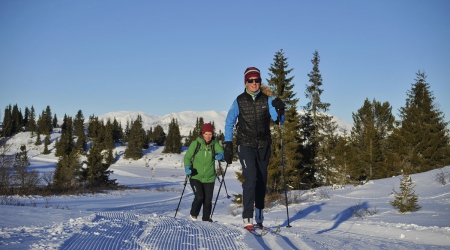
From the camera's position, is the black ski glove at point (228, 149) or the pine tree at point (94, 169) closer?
the black ski glove at point (228, 149)

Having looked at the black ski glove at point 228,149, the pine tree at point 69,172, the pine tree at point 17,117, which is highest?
the pine tree at point 17,117

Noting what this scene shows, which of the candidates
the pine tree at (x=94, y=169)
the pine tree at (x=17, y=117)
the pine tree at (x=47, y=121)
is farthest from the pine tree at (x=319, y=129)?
the pine tree at (x=17, y=117)

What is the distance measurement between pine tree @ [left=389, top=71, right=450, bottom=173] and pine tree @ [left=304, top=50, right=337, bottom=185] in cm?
625

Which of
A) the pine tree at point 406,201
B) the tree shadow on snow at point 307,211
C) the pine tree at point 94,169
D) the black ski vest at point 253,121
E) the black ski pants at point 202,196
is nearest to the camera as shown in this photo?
the black ski vest at point 253,121

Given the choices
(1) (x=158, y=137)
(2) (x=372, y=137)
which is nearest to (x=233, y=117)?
(2) (x=372, y=137)

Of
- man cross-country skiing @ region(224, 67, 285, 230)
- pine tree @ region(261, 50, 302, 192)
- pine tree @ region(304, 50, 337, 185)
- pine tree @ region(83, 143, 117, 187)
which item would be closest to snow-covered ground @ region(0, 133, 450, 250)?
man cross-country skiing @ region(224, 67, 285, 230)

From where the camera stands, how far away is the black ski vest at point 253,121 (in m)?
5.25

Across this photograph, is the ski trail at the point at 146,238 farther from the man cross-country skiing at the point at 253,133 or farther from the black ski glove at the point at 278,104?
the black ski glove at the point at 278,104

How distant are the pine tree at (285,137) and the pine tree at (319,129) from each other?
416cm

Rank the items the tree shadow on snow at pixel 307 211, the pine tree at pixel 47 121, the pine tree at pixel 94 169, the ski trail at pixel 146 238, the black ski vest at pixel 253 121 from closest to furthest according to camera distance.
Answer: the ski trail at pixel 146 238 → the black ski vest at pixel 253 121 → the tree shadow on snow at pixel 307 211 → the pine tree at pixel 94 169 → the pine tree at pixel 47 121

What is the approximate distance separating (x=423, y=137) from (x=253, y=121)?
30.2m

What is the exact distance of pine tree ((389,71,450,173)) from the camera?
95.2 ft

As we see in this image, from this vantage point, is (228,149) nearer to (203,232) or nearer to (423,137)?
(203,232)

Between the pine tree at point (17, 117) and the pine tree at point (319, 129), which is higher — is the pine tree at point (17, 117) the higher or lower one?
the higher one
